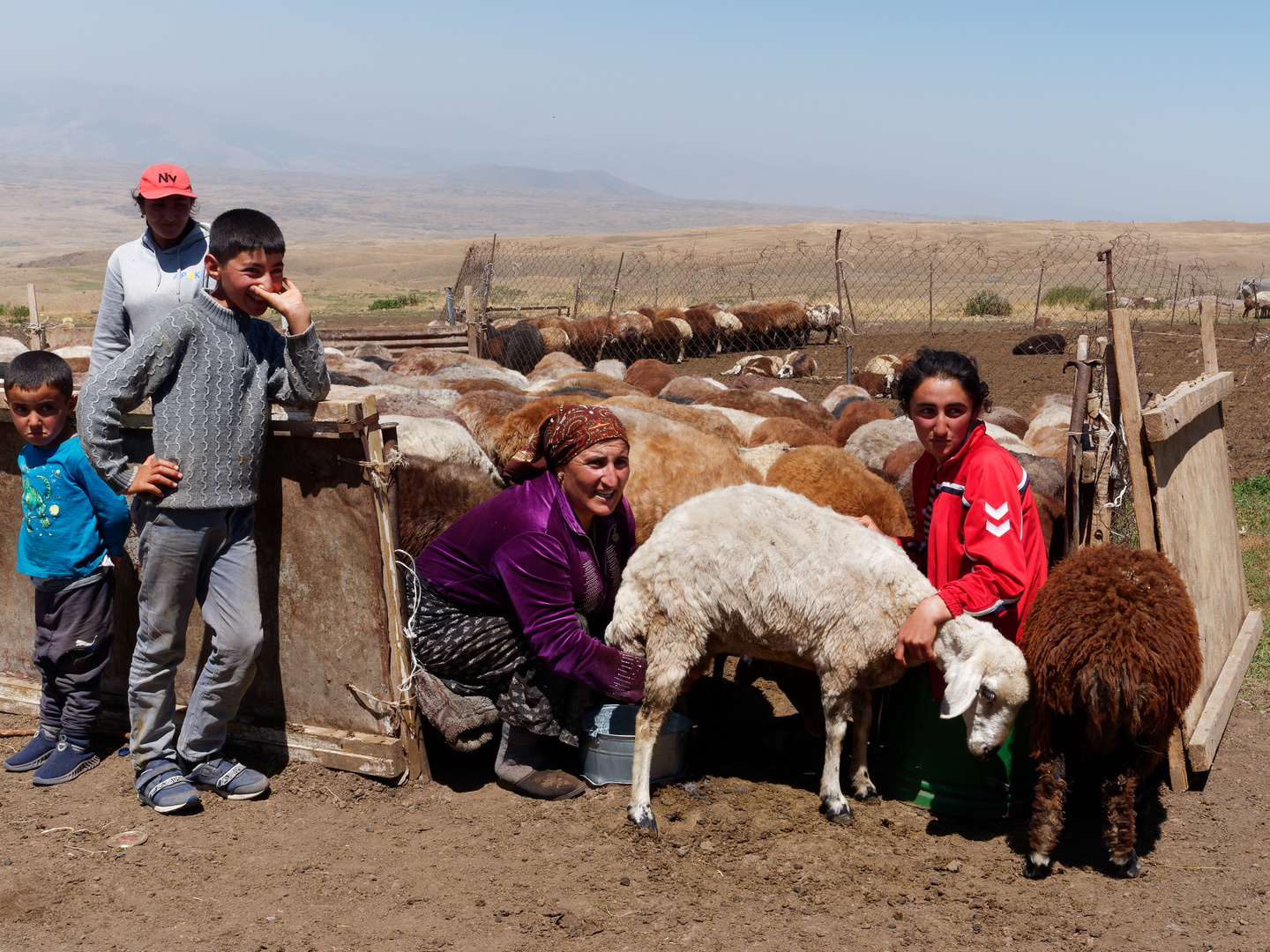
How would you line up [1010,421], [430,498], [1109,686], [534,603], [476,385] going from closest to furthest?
1. [1109,686]
2. [534,603]
3. [430,498]
4. [476,385]
5. [1010,421]

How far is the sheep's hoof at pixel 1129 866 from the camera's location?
10.7 ft

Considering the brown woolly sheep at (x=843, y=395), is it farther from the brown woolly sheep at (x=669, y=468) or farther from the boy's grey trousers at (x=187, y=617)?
the boy's grey trousers at (x=187, y=617)

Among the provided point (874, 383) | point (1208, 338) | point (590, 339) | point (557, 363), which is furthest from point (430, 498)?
point (590, 339)

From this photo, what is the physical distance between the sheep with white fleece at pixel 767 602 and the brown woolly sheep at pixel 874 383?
1076 cm

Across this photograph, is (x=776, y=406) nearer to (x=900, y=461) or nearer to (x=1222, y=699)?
(x=900, y=461)

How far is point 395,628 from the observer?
392 cm

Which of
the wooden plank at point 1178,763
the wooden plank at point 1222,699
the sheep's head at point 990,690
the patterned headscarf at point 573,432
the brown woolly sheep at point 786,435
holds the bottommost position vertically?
the wooden plank at point 1178,763

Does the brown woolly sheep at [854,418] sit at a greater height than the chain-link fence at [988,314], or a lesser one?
lesser

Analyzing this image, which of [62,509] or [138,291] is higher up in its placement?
[138,291]

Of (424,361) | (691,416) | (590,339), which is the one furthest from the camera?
(590,339)

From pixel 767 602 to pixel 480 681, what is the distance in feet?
4.05

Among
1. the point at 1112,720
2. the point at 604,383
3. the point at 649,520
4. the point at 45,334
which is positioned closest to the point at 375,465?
the point at 649,520

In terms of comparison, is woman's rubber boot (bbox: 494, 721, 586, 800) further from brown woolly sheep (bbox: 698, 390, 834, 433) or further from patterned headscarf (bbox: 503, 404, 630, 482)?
brown woolly sheep (bbox: 698, 390, 834, 433)

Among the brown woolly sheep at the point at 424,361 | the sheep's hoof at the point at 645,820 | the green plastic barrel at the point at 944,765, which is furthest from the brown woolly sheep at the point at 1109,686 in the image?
the brown woolly sheep at the point at 424,361
